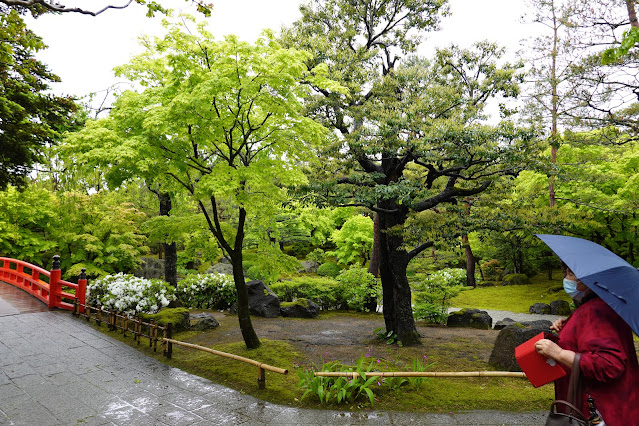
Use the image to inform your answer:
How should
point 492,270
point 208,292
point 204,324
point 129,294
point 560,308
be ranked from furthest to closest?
point 492,270 < point 560,308 < point 208,292 < point 204,324 < point 129,294

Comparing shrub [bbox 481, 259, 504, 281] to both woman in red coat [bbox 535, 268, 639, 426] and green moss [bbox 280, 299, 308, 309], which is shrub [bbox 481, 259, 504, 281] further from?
woman in red coat [bbox 535, 268, 639, 426]

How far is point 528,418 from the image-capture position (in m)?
4.80

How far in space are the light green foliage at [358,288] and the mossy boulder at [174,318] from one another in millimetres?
6557

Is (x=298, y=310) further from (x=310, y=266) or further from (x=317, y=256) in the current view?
(x=317, y=256)

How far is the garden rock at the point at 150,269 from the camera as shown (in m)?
20.3

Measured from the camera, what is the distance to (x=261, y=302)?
13.2m

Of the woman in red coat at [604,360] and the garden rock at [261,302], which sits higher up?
the woman in red coat at [604,360]

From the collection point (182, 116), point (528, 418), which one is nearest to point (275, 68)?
point (182, 116)

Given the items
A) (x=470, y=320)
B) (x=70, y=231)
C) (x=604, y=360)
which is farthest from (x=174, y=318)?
(x=604, y=360)

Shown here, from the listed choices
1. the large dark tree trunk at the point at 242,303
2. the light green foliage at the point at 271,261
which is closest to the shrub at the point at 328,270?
the light green foliage at the point at 271,261

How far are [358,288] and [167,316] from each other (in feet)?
24.2

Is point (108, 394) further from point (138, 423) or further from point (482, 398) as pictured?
point (482, 398)

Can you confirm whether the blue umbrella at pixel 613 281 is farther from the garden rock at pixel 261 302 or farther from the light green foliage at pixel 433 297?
the garden rock at pixel 261 302

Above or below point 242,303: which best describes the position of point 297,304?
below
